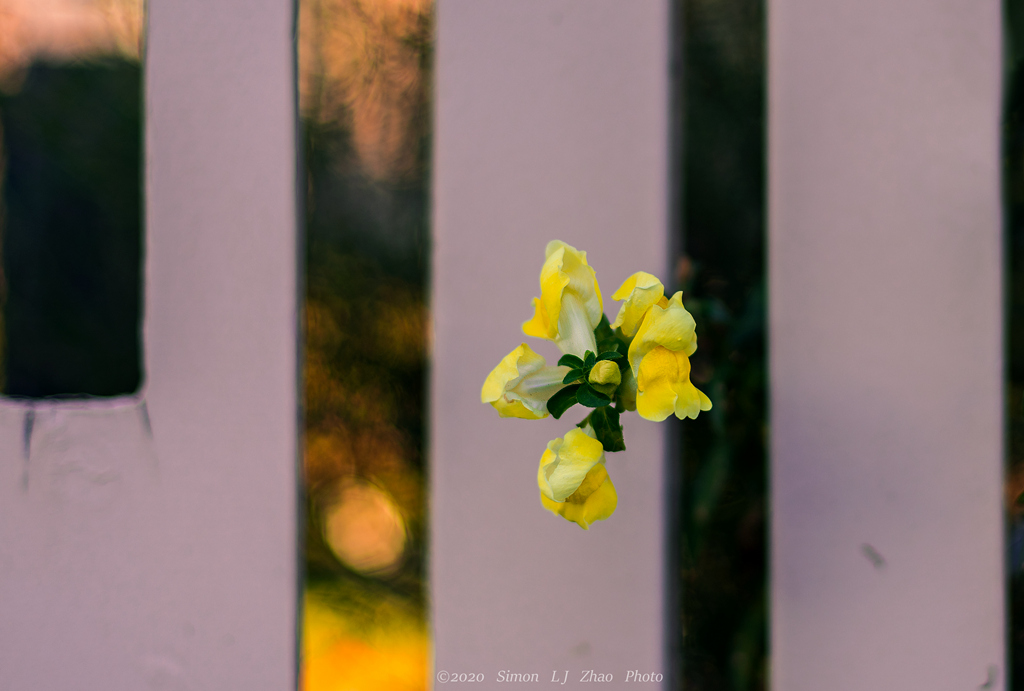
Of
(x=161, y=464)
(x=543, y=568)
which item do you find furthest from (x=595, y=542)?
(x=161, y=464)

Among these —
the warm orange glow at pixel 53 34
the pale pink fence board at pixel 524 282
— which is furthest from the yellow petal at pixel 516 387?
the warm orange glow at pixel 53 34

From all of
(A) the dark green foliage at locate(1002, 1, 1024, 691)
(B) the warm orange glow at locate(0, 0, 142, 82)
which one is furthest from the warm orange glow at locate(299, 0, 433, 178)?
(A) the dark green foliage at locate(1002, 1, 1024, 691)

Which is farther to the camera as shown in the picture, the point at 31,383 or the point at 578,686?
the point at 31,383

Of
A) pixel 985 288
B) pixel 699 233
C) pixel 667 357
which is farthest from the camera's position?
pixel 699 233

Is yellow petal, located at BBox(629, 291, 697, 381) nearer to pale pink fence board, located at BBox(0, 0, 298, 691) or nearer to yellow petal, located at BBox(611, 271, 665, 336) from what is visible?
A: yellow petal, located at BBox(611, 271, 665, 336)

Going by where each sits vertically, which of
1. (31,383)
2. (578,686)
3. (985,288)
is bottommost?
(578,686)

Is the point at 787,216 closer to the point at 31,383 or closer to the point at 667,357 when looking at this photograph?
the point at 667,357

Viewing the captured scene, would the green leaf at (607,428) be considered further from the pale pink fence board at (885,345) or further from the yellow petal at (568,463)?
the pale pink fence board at (885,345)
